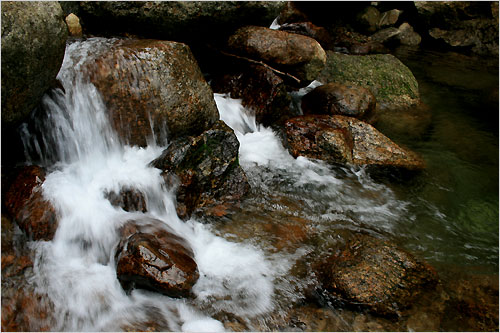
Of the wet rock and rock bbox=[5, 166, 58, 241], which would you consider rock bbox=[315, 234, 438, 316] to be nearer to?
the wet rock

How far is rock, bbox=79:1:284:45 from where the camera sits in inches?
232

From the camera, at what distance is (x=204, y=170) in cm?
481

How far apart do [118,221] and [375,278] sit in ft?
8.89

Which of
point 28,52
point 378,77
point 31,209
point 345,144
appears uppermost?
point 28,52

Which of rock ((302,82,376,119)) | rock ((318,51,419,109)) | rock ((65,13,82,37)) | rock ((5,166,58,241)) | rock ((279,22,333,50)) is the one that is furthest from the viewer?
rock ((279,22,333,50))

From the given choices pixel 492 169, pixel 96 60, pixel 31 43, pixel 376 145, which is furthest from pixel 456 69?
pixel 31 43

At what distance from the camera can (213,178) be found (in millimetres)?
4855

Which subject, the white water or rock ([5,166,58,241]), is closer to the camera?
the white water

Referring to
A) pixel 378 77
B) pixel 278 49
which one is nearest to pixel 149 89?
pixel 278 49

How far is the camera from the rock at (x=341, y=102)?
702 centimetres

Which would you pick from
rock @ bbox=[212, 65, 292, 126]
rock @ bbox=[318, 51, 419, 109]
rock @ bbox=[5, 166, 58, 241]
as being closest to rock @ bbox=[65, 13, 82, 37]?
rock @ bbox=[212, 65, 292, 126]

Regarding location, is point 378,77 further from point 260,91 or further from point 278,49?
point 260,91

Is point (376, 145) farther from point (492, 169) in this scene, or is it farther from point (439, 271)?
point (439, 271)

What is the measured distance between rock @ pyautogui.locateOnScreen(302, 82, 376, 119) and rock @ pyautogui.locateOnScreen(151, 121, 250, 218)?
2.73 meters
